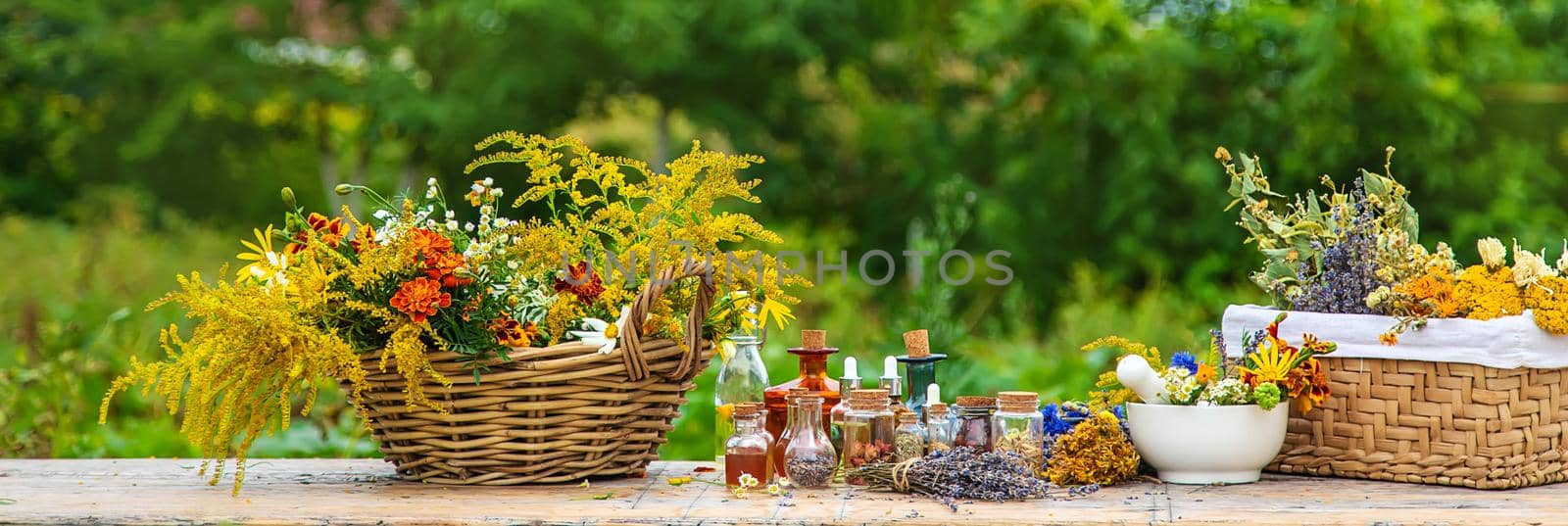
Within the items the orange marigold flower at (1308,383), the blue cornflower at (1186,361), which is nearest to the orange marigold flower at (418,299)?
the blue cornflower at (1186,361)

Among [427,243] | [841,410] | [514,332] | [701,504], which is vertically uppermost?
[427,243]

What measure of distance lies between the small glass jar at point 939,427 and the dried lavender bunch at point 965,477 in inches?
1.8

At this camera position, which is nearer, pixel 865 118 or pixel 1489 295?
pixel 1489 295

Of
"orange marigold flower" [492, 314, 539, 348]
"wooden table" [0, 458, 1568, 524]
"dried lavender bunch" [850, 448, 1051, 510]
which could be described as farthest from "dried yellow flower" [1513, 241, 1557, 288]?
"orange marigold flower" [492, 314, 539, 348]

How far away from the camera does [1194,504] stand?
171cm

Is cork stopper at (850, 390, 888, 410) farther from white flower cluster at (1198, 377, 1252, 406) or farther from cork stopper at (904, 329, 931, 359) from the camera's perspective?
white flower cluster at (1198, 377, 1252, 406)

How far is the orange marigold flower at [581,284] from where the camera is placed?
185 centimetres

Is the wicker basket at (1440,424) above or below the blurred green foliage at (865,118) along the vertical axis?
below

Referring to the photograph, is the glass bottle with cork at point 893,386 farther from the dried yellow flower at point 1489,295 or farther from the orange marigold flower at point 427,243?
the dried yellow flower at point 1489,295

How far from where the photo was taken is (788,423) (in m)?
1.82

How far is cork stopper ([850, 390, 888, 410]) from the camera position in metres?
1.81

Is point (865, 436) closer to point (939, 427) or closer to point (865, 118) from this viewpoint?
point (939, 427)

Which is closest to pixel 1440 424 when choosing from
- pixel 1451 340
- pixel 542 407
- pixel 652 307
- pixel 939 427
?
pixel 1451 340

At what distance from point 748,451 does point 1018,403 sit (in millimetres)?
349
